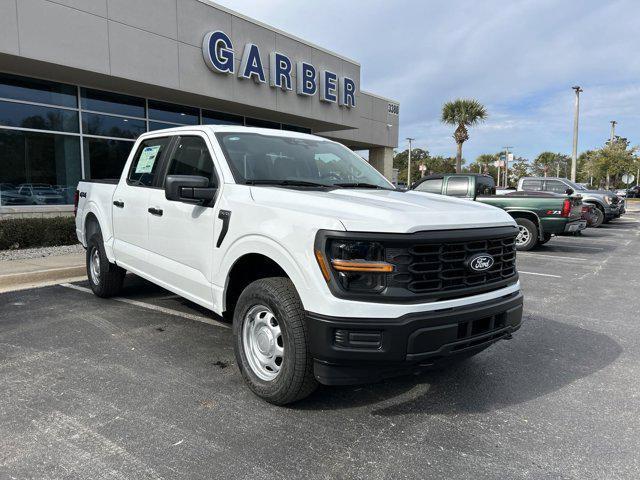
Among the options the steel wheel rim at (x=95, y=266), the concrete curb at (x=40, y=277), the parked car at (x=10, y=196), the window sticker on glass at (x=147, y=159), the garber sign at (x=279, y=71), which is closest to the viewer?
the window sticker on glass at (x=147, y=159)

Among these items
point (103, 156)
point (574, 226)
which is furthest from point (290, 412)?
point (103, 156)

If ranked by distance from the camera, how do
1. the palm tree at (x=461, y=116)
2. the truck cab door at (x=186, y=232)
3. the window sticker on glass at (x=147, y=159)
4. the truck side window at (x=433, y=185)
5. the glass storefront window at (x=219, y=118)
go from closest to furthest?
the truck cab door at (x=186, y=232) → the window sticker on glass at (x=147, y=159) → the truck side window at (x=433, y=185) → the glass storefront window at (x=219, y=118) → the palm tree at (x=461, y=116)

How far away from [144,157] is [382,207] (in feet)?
10.7

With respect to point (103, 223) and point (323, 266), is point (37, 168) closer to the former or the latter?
point (103, 223)

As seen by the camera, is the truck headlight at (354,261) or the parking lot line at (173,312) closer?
the truck headlight at (354,261)

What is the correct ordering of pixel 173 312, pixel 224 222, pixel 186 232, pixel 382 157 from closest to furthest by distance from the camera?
pixel 224 222
pixel 186 232
pixel 173 312
pixel 382 157

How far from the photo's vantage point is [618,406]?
3270 millimetres

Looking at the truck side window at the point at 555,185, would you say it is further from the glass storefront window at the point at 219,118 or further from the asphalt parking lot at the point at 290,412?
the asphalt parking lot at the point at 290,412

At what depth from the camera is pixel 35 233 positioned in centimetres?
974

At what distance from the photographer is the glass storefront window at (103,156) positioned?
42.0 ft

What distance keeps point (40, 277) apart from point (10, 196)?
18.1 feet

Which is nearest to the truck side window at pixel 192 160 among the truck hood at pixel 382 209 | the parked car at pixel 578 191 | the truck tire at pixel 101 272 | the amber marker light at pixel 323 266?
the truck hood at pixel 382 209

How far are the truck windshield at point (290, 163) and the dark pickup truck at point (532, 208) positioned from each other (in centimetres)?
707

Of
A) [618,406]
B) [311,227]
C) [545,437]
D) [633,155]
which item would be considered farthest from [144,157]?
[633,155]
